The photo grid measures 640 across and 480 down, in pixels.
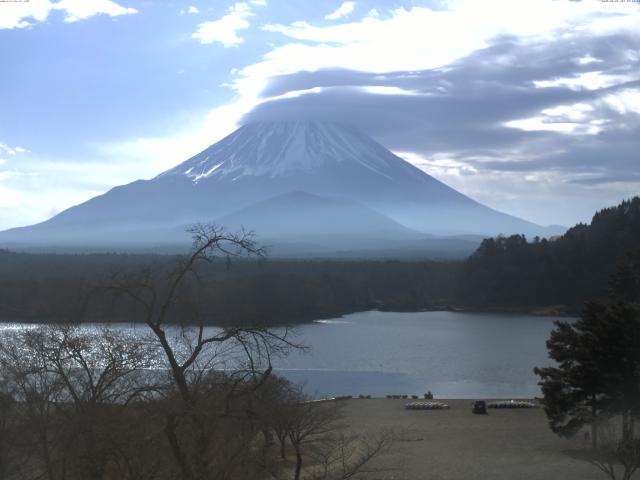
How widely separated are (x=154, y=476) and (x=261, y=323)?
3.61ft

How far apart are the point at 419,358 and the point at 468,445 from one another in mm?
13923

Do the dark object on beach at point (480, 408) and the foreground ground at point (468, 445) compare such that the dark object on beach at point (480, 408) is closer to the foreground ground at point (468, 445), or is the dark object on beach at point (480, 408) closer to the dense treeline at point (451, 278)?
the foreground ground at point (468, 445)

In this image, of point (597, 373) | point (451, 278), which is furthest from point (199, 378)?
point (451, 278)

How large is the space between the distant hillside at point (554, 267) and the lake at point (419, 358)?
973 cm

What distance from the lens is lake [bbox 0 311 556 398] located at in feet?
74.3

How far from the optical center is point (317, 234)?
166 meters

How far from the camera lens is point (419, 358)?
1110 inches

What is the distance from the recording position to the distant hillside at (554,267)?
50.5 meters

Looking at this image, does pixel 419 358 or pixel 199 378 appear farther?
pixel 419 358

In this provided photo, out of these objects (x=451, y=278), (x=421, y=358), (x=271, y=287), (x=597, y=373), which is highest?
(x=451, y=278)

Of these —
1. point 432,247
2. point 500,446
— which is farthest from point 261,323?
point 432,247

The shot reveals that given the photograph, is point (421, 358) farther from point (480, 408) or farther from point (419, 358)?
point (480, 408)

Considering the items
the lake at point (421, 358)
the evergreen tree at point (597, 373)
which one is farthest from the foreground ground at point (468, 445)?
the lake at point (421, 358)

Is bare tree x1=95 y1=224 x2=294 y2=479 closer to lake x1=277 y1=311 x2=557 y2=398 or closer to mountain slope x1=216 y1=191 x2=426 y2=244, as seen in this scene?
lake x1=277 y1=311 x2=557 y2=398
